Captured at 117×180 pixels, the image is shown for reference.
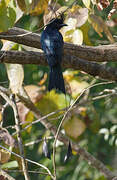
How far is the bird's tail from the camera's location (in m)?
2.97

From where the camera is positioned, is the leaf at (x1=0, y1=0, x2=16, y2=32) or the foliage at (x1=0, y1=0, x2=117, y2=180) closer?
the leaf at (x1=0, y1=0, x2=16, y2=32)

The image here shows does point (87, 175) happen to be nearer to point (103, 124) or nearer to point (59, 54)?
point (103, 124)

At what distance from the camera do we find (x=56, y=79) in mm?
3029

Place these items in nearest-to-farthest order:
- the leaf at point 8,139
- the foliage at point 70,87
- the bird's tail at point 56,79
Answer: the foliage at point 70,87 → the leaf at point 8,139 → the bird's tail at point 56,79

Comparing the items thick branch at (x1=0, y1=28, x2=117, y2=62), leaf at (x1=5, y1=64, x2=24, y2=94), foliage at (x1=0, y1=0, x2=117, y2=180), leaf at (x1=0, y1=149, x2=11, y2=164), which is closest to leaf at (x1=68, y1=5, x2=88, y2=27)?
foliage at (x1=0, y1=0, x2=117, y2=180)

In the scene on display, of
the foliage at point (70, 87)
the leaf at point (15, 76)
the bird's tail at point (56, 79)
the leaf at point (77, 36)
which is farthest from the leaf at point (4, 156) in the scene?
the leaf at point (77, 36)

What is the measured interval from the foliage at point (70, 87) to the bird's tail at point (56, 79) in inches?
4.4

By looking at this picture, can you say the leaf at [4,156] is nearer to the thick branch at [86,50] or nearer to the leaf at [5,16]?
the thick branch at [86,50]

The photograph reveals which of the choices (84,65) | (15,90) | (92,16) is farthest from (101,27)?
(15,90)

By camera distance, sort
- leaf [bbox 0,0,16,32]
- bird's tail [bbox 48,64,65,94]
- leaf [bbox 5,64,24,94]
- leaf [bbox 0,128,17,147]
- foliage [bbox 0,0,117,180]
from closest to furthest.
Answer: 1. leaf [bbox 0,0,16,32]
2. foliage [bbox 0,0,117,180]
3. leaf [bbox 0,128,17,147]
4. bird's tail [bbox 48,64,65,94]
5. leaf [bbox 5,64,24,94]

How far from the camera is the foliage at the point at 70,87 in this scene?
2584 millimetres

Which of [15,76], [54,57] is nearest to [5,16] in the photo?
[54,57]

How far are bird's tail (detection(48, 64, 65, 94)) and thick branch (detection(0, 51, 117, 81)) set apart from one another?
0.08 meters

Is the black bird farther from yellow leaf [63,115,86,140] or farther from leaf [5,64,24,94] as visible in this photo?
yellow leaf [63,115,86,140]
